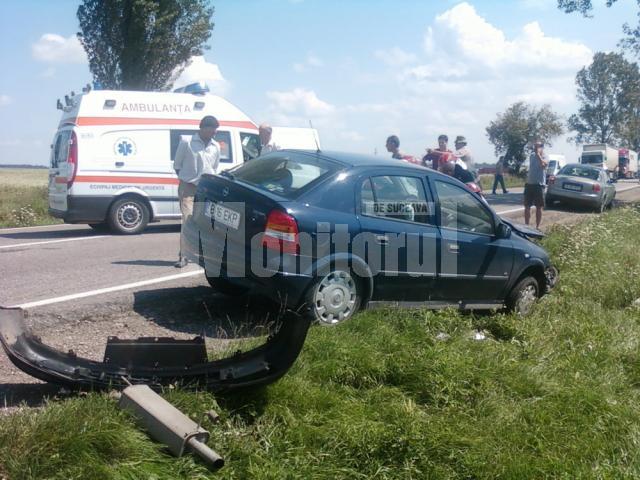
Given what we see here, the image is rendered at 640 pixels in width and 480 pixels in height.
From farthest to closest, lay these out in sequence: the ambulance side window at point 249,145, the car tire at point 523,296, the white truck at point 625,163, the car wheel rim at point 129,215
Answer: the white truck at point 625,163
the ambulance side window at point 249,145
the car wheel rim at point 129,215
the car tire at point 523,296

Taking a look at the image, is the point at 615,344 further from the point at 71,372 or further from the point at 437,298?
the point at 71,372

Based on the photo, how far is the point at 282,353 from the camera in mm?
4121

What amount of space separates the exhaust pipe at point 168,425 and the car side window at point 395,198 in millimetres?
2703

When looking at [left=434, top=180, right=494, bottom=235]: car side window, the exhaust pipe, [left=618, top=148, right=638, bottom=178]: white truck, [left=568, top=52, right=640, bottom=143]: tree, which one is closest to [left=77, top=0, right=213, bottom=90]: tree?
[left=434, top=180, right=494, bottom=235]: car side window

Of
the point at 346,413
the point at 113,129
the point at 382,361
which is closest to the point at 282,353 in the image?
the point at 346,413

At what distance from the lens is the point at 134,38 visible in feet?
80.3

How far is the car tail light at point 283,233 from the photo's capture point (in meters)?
5.10

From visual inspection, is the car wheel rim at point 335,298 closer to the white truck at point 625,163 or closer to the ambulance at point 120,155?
the ambulance at point 120,155

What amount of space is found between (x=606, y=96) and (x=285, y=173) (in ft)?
302

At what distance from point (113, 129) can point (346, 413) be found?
28.9 ft

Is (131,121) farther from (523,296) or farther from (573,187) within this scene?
(573,187)

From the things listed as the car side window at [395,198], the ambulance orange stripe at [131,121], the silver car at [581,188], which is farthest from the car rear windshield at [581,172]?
the car side window at [395,198]

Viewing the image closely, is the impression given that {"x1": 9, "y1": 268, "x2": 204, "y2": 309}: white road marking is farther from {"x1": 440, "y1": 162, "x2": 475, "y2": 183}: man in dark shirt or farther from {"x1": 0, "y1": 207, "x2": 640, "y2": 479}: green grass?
{"x1": 440, "y1": 162, "x2": 475, "y2": 183}: man in dark shirt

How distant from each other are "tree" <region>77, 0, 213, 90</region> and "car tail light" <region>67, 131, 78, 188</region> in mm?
14673
